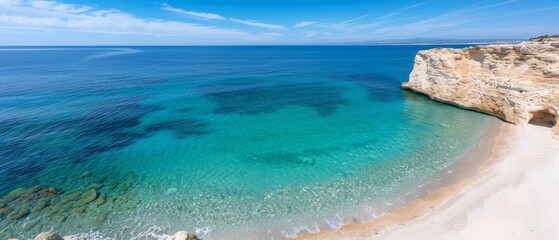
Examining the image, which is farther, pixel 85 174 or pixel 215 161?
pixel 215 161

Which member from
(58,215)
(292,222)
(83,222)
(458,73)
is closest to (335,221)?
(292,222)

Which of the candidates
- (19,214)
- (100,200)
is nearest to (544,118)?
(100,200)

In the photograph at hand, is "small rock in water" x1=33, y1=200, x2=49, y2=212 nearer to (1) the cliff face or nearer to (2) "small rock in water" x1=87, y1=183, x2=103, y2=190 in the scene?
(2) "small rock in water" x1=87, y1=183, x2=103, y2=190

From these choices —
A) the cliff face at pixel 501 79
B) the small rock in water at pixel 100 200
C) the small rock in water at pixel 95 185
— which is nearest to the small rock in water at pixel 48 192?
the small rock in water at pixel 95 185

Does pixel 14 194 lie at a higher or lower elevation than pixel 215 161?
lower

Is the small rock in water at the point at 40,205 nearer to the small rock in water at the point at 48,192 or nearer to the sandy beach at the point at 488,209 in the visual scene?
the small rock in water at the point at 48,192

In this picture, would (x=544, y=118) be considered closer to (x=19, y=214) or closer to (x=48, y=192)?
(x=48, y=192)

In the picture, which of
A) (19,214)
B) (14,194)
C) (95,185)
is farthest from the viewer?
(95,185)

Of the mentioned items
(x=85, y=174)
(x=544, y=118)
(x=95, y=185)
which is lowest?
(x=95, y=185)
